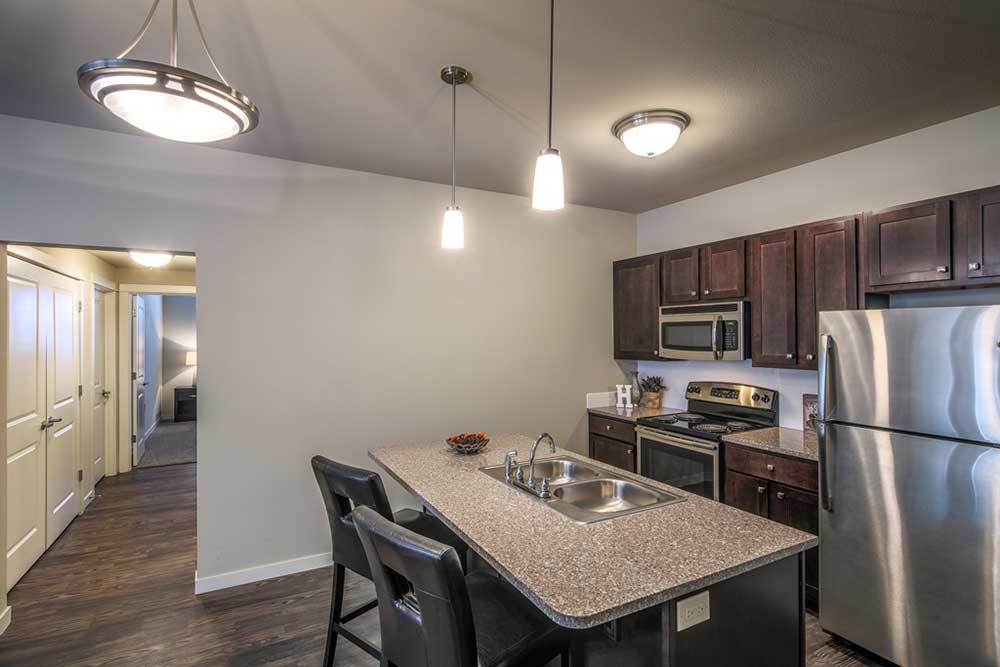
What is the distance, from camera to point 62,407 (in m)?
3.74

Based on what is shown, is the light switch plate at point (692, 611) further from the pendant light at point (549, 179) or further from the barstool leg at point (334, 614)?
the barstool leg at point (334, 614)

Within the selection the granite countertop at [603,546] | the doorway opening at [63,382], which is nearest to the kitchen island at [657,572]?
the granite countertop at [603,546]

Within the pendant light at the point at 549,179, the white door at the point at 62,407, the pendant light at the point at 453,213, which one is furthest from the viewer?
the white door at the point at 62,407

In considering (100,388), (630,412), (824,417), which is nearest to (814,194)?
(824,417)

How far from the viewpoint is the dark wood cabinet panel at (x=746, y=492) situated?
270 cm

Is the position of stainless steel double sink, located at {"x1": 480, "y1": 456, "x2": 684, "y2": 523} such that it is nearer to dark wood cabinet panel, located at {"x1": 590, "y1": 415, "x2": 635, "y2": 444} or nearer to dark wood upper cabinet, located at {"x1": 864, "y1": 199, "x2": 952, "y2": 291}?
dark wood cabinet panel, located at {"x1": 590, "y1": 415, "x2": 635, "y2": 444}

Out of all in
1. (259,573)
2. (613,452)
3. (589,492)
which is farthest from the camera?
(613,452)

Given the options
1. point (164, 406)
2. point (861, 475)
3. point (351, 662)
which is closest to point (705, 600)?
point (861, 475)

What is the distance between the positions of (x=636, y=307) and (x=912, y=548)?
2401 millimetres

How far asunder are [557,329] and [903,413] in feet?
7.75

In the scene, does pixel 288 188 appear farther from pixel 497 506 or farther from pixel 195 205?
pixel 497 506

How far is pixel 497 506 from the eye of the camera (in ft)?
5.70

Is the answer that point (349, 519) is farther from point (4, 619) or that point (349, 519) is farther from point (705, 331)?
point (705, 331)

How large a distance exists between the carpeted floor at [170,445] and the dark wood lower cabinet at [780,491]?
19.5 ft
